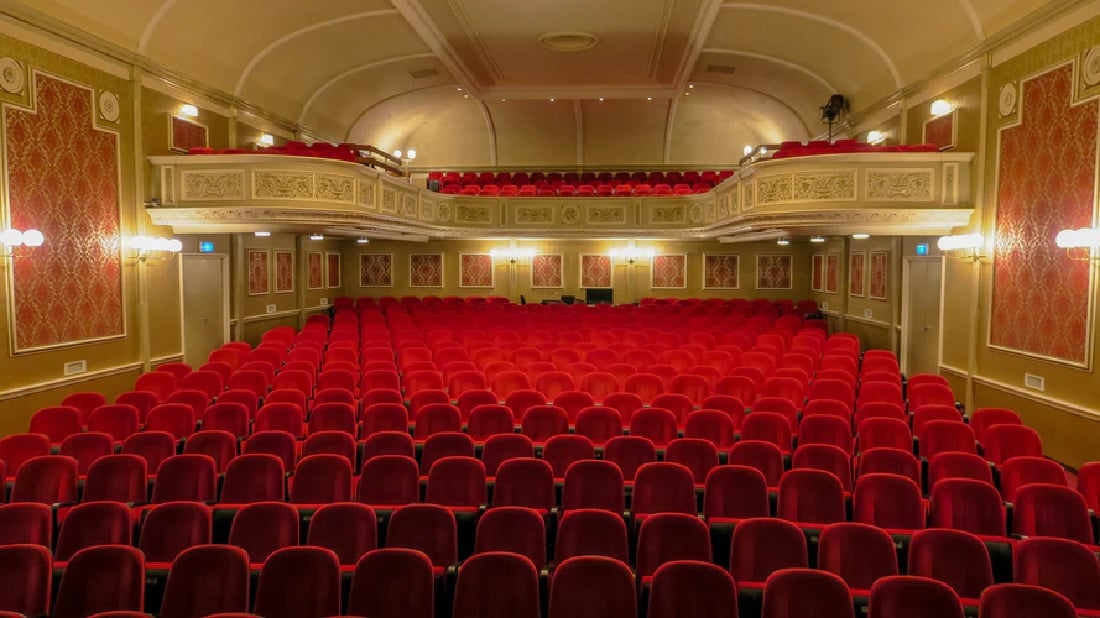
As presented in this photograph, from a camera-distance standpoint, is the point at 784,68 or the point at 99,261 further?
the point at 784,68

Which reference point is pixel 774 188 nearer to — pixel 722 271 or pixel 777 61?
pixel 777 61

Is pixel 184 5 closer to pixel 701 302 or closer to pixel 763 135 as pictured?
pixel 701 302

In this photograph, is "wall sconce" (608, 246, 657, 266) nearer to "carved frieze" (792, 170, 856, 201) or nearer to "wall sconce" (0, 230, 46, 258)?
"carved frieze" (792, 170, 856, 201)

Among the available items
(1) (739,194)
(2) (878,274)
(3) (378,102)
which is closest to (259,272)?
(3) (378,102)

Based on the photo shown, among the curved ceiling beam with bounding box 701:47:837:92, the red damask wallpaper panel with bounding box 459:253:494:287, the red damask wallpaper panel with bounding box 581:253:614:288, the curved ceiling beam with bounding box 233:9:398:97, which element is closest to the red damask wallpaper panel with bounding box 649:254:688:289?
the red damask wallpaper panel with bounding box 581:253:614:288

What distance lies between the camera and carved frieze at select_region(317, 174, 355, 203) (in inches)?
416

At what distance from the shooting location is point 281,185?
33.5 ft

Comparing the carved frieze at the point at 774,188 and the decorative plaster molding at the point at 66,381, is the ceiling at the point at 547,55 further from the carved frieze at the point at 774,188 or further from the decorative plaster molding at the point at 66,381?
the decorative plaster molding at the point at 66,381

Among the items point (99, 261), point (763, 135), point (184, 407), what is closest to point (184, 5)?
point (99, 261)

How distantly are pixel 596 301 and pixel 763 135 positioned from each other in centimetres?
666

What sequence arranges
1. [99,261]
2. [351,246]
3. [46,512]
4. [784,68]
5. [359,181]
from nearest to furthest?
[46,512]
[99,261]
[359,181]
[784,68]
[351,246]

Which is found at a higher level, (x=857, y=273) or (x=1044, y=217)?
(x=1044, y=217)

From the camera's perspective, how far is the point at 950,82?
10180mm

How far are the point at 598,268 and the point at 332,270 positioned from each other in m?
6.84
